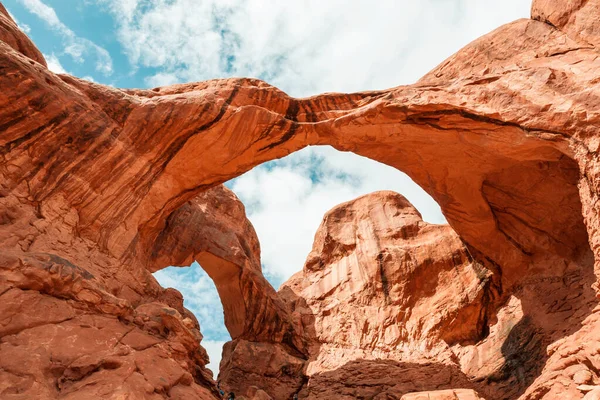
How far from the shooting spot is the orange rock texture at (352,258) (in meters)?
8.73

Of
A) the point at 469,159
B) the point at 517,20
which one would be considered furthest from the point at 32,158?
the point at 517,20

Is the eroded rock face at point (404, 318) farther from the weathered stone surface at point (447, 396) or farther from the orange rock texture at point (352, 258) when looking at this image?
the weathered stone surface at point (447, 396)

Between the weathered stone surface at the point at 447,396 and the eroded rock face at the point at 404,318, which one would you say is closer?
the weathered stone surface at the point at 447,396

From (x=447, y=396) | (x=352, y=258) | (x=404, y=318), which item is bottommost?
(x=447, y=396)

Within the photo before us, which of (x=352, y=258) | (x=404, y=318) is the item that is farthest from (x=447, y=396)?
(x=352, y=258)

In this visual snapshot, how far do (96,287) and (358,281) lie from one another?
12.0m

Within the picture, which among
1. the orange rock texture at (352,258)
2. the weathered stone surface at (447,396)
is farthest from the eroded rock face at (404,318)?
the weathered stone surface at (447,396)

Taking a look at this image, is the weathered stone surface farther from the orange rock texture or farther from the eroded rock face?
the eroded rock face

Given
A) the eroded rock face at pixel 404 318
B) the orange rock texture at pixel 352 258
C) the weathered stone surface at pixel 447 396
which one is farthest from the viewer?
the eroded rock face at pixel 404 318

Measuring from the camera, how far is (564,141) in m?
10.3

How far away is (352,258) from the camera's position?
2052 cm

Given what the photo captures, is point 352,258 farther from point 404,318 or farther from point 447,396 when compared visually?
point 447,396

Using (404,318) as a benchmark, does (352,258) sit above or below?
above

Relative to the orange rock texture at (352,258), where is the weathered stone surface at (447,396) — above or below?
below
